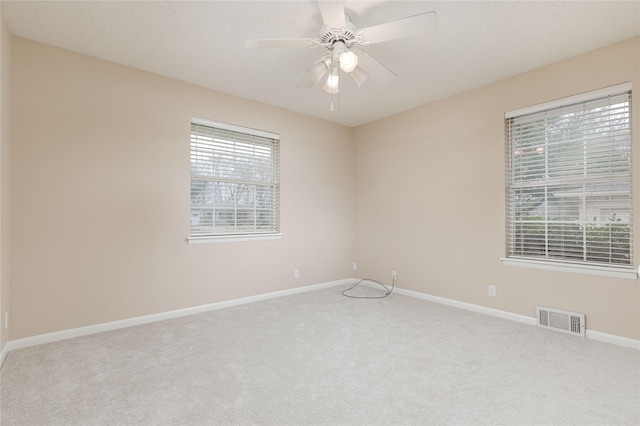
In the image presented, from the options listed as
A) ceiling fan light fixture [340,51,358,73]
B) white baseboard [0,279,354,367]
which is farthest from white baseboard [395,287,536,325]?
ceiling fan light fixture [340,51,358,73]

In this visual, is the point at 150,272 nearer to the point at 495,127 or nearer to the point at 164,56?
the point at 164,56

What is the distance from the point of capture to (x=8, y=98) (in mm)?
2498

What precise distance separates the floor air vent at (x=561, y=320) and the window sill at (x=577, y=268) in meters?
0.39

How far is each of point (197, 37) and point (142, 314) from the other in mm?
2657

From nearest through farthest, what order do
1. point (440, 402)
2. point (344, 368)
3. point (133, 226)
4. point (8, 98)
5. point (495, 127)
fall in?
point (440, 402)
point (344, 368)
point (8, 98)
point (133, 226)
point (495, 127)

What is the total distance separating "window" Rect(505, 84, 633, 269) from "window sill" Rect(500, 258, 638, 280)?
44 mm

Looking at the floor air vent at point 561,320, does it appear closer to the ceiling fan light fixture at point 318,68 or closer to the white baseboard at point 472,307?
the white baseboard at point 472,307

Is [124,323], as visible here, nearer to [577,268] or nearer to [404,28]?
[404,28]

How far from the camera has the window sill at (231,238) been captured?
351 cm

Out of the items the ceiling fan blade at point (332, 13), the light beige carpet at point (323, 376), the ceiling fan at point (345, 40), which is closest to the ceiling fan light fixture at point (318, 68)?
the ceiling fan at point (345, 40)

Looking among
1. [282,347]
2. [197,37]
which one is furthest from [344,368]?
[197,37]

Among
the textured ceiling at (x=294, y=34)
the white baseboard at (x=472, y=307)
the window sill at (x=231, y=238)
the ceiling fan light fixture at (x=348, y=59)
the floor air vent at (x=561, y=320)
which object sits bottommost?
the white baseboard at (x=472, y=307)

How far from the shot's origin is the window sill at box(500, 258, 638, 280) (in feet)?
8.54

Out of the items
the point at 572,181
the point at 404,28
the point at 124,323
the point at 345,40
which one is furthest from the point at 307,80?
the point at 124,323
